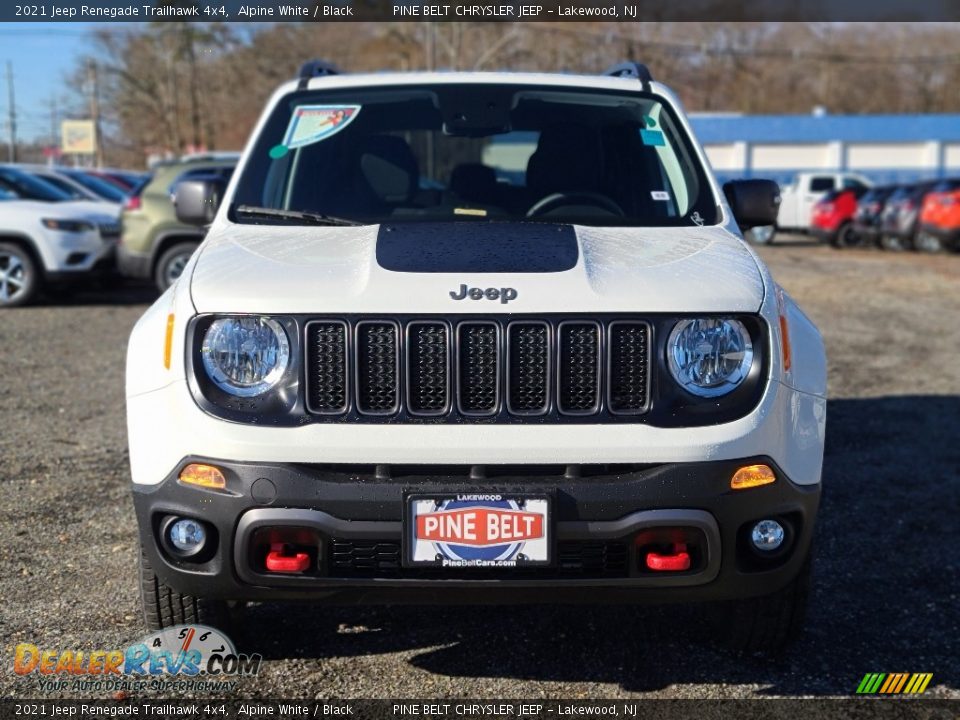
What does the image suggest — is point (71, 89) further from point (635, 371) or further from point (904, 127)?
point (635, 371)

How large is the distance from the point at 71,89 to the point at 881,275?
54.2 meters

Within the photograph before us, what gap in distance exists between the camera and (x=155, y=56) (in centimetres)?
6062

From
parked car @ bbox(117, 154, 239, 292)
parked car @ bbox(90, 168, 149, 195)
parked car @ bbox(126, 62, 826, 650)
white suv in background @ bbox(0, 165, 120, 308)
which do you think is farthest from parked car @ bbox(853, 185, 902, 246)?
parked car @ bbox(126, 62, 826, 650)

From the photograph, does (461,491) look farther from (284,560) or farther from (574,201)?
(574,201)

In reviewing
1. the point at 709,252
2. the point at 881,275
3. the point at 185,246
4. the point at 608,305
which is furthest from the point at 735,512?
the point at 881,275

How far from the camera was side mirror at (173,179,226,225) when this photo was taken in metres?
4.41

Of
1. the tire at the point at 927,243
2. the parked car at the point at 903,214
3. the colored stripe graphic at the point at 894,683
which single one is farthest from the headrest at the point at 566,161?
the parked car at the point at 903,214

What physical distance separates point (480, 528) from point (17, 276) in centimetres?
1135

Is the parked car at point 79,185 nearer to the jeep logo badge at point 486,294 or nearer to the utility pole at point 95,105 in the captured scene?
the jeep logo badge at point 486,294

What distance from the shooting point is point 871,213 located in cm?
2461

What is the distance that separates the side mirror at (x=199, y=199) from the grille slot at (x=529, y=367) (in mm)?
1856

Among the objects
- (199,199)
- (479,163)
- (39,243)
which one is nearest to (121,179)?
(39,243)

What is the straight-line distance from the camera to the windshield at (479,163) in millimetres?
4141

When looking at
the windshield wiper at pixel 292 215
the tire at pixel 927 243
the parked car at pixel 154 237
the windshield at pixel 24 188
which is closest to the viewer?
the windshield wiper at pixel 292 215
